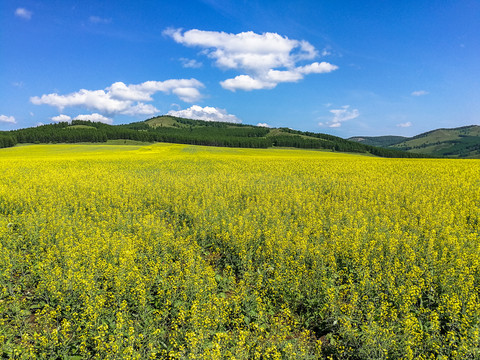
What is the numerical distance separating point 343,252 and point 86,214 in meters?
12.6

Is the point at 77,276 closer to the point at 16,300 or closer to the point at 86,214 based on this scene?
the point at 16,300

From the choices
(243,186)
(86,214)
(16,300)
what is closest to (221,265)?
(16,300)

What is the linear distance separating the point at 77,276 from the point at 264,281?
4930 millimetres

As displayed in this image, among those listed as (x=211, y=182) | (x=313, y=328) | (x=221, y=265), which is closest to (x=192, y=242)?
(x=221, y=265)

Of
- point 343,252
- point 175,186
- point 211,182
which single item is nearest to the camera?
point 343,252

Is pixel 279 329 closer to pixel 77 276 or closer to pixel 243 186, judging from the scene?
pixel 77 276

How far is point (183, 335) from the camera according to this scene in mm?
4949

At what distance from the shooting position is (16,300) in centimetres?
574

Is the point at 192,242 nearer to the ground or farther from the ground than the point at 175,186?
nearer to the ground

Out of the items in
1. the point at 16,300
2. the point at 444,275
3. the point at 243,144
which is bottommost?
the point at 16,300

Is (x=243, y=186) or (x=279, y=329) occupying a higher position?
(x=243, y=186)

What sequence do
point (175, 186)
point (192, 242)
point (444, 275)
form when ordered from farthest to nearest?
point (175, 186)
point (192, 242)
point (444, 275)

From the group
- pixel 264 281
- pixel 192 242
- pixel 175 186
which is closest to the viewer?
pixel 264 281

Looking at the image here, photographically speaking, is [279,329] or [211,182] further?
[211,182]
